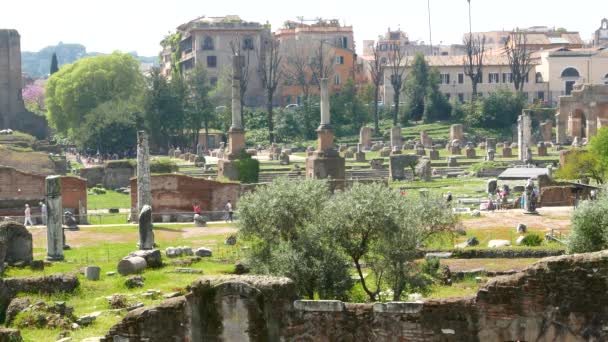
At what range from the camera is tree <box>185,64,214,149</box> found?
77.3m

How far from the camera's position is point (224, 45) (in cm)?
9869

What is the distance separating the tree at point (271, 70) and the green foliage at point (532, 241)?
49642 millimetres

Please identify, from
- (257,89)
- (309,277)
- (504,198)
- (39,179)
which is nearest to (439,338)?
(309,277)

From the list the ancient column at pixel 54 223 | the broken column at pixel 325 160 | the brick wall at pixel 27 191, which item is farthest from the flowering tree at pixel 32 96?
the ancient column at pixel 54 223

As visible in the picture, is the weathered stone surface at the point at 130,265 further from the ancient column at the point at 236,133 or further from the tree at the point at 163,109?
the tree at the point at 163,109

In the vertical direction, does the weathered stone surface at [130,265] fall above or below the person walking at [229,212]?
below

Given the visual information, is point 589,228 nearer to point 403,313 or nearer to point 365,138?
point 403,313

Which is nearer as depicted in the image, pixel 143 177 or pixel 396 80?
pixel 143 177

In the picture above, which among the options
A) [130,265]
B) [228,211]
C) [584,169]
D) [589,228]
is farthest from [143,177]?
[584,169]

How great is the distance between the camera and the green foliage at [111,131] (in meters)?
69.9

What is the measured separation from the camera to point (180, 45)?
341ft

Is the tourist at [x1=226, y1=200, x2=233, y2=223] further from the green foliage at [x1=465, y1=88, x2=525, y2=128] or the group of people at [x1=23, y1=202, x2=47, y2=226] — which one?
the green foliage at [x1=465, y1=88, x2=525, y2=128]

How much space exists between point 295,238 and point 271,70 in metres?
61.1

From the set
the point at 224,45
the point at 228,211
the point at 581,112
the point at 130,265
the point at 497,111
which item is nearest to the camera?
the point at 130,265
